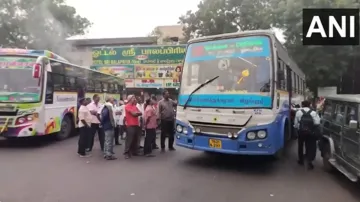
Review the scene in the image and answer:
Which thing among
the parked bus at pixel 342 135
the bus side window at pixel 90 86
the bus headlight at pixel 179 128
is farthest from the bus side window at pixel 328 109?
the bus side window at pixel 90 86

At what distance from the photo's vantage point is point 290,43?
22.3 m

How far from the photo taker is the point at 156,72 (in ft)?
73.1

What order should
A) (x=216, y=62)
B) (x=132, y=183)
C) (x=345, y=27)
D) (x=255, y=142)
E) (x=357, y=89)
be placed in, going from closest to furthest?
(x=132, y=183), (x=255, y=142), (x=216, y=62), (x=345, y=27), (x=357, y=89)

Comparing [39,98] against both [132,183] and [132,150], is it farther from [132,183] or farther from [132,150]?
[132,183]

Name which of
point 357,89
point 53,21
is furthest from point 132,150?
point 53,21

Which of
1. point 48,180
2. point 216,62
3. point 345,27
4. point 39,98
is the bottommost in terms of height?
point 48,180

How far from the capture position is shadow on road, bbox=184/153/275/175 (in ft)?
24.1

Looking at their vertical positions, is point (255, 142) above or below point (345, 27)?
below

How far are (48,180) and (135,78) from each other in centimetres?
1678

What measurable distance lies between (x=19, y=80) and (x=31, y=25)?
77.9 ft

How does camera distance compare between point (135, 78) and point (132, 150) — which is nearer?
point (132, 150)

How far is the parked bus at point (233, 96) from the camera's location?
22.0ft

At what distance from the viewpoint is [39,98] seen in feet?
31.8

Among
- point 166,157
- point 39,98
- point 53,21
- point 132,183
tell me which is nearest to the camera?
point 132,183
